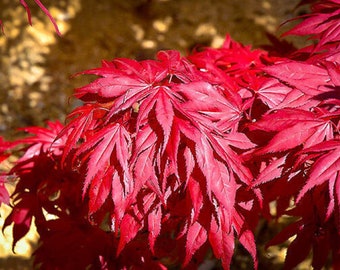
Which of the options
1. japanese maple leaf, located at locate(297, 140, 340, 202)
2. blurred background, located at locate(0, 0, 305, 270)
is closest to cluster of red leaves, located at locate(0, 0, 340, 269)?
japanese maple leaf, located at locate(297, 140, 340, 202)

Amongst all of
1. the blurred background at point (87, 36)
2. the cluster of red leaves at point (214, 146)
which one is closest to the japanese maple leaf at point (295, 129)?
the cluster of red leaves at point (214, 146)

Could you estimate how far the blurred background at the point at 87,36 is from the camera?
291 centimetres

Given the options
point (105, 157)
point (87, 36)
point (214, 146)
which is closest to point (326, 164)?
point (214, 146)

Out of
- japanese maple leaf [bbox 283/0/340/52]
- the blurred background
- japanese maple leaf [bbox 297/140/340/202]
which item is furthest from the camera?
the blurred background

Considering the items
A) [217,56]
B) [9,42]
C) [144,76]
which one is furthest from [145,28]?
[144,76]

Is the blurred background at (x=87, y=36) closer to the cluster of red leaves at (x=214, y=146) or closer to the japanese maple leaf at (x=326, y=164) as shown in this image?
the cluster of red leaves at (x=214, y=146)

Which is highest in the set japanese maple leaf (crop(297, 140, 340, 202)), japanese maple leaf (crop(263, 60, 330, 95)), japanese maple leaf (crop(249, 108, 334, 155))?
japanese maple leaf (crop(263, 60, 330, 95))

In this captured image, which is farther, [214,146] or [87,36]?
[87,36]

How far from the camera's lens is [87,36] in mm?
3176

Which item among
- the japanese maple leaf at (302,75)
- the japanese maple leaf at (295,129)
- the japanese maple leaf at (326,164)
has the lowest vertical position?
the japanese maple leaf at (326,164)

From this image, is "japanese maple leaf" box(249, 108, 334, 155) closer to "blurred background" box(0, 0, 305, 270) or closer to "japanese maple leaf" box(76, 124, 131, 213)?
"japanese maple leaf" box(76, 124, 131, 213)

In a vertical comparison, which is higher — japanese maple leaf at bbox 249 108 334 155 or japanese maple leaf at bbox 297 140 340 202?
japanese maple leaf at bbox 249 108 334 155

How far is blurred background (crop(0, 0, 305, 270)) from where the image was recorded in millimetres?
2910

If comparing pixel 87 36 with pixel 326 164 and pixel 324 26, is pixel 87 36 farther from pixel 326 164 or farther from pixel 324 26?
pixel 326 164
